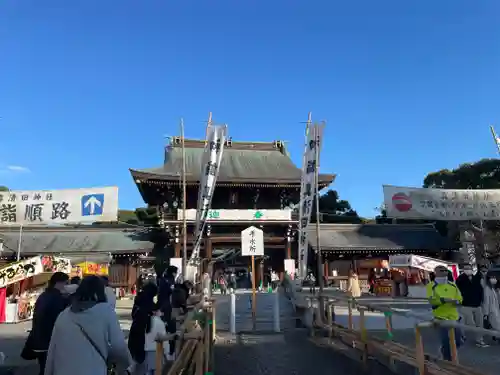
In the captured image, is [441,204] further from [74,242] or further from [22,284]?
[74,242]

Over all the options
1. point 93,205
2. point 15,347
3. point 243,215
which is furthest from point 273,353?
point 93,205

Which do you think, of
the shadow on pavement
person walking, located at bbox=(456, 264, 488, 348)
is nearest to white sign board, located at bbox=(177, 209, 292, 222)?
the shadow on pavement

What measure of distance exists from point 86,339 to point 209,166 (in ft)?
54.2

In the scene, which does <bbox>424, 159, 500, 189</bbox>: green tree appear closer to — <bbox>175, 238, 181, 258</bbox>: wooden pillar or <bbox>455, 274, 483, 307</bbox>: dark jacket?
<bbox>175, 238, 181, 258</bbox>: wooden pillar

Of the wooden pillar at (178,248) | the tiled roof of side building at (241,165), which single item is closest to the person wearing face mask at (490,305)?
the tiled roof of side building at (241,165)

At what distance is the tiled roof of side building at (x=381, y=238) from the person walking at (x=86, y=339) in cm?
2311

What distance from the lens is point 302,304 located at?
1117 cm

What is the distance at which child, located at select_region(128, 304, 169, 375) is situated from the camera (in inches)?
200

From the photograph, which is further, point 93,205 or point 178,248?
point 178,248

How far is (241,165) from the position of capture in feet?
94.6

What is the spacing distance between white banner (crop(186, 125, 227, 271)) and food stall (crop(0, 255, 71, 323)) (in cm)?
635

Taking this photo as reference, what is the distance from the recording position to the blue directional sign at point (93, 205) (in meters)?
23.2

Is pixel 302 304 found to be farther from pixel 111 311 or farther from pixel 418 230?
pixel 418 230

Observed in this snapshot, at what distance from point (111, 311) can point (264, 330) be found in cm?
849
